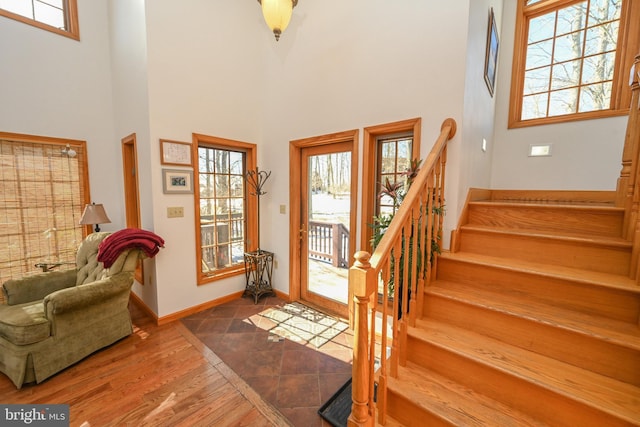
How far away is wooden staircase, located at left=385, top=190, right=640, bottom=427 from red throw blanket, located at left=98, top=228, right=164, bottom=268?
2.42 m

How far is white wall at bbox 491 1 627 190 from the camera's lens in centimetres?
271

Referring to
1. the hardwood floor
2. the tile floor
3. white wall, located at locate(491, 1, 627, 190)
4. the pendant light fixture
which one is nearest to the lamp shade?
the hardwood floor

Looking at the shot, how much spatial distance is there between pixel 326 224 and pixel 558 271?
2129mm

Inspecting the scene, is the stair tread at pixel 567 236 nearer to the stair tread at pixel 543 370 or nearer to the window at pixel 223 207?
the stair tread at pixel 543 370

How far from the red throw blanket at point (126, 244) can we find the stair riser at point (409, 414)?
96.2 inches

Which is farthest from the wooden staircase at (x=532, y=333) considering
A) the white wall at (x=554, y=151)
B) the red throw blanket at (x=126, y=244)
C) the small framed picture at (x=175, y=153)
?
the small framed picture at (x=175, y=153)

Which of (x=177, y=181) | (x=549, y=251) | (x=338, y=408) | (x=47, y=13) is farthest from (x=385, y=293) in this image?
(x=47, y=13)

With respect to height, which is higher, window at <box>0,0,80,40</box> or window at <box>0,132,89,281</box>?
window at <box>0,0,80,40</box>

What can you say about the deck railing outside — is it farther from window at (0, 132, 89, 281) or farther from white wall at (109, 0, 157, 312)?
window at (0, 132, 89, 281)

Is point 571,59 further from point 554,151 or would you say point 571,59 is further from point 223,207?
point 223,207

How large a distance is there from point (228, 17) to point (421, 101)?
2.66m

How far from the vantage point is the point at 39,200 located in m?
3.07

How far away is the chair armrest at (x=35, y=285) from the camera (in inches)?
86.9

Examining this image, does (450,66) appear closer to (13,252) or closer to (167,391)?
(167,391)
